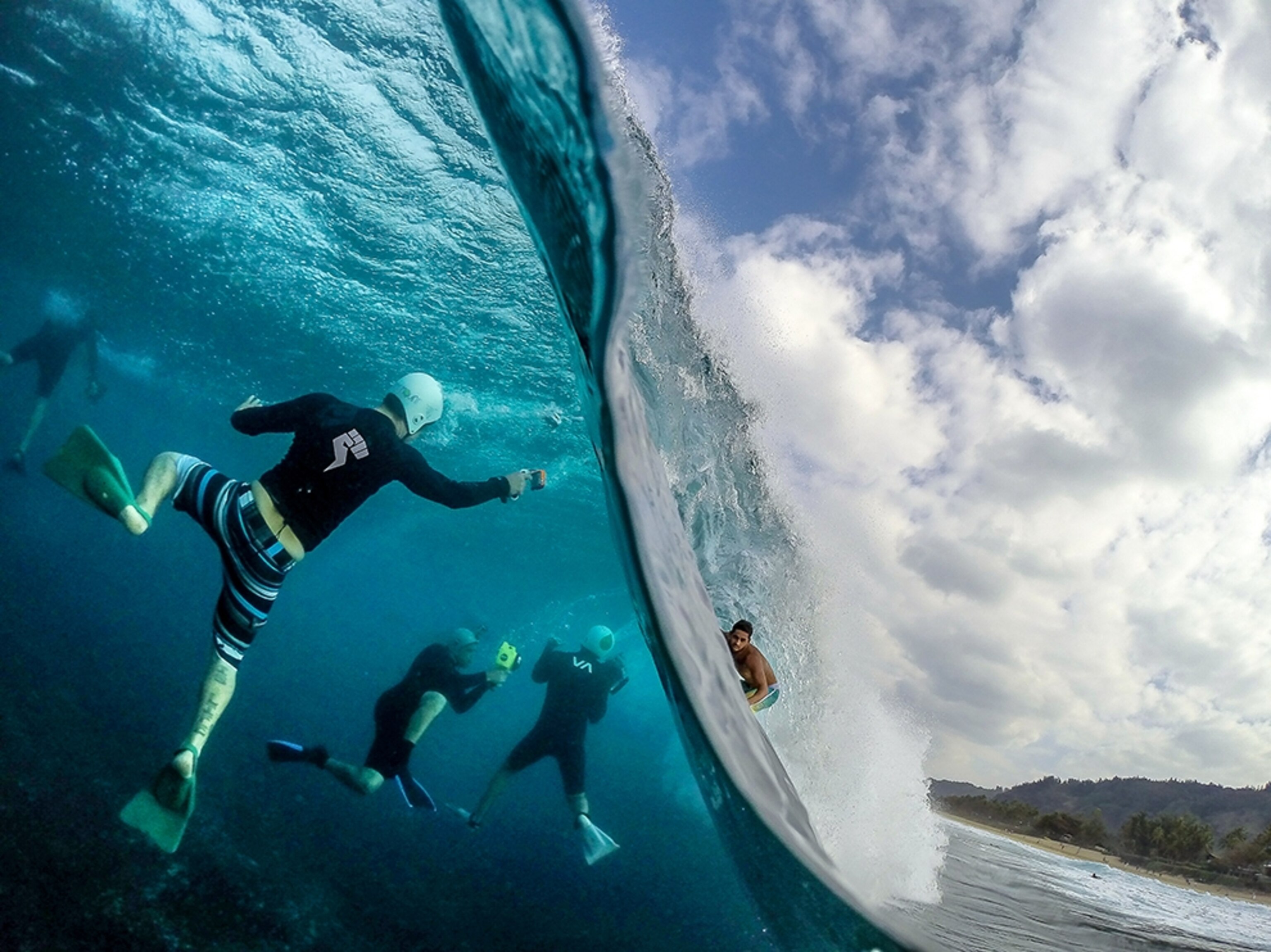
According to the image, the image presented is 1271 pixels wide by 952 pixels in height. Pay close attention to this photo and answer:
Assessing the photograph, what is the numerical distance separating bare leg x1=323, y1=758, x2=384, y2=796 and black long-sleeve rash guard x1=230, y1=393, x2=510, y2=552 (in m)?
2.39

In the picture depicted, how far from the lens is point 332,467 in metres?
3.51

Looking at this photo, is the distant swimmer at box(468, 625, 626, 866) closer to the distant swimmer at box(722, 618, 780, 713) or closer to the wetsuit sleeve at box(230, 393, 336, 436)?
the distant swimmer at box(722, 618, 780, 713)

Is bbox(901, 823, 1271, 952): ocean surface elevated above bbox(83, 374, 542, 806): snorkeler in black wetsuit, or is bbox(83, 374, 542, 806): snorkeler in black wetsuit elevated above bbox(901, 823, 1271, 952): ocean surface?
bbox(83, 374, 542, 806): snorkeler in black wetsuit

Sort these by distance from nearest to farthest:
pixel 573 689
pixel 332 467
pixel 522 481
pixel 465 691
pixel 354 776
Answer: pixel 522 481 < pixel 332 467 < pixel 354 776 < pixel 465 691 < pixel 573 689

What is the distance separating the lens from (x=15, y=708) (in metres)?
5.45

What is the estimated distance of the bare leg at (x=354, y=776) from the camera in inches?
194

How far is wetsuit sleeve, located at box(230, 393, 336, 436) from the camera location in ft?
11.3

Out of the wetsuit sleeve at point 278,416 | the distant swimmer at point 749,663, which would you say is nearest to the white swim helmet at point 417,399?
the wetsuit sleeve at point 278,416

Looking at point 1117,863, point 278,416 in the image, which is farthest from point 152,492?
point 1117,863

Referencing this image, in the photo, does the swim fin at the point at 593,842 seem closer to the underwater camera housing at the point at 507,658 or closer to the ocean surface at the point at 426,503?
the ocean surface at the point at 426,503

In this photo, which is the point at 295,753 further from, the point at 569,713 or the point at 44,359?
the point at 44,359

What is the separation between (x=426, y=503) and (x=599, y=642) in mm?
20318

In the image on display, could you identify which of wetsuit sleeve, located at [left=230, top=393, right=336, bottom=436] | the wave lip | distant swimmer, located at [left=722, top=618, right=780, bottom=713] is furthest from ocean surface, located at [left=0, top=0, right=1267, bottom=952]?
wetsuit sleeve, located at [left=230, top=393, right=336, bottom=436]

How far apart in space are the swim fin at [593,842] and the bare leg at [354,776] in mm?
2089
